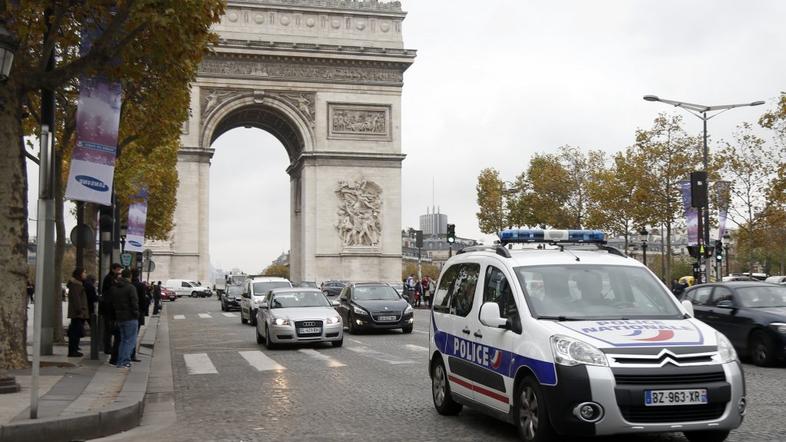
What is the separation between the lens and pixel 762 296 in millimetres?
16312

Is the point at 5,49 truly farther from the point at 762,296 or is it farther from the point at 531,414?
the point at 762,296

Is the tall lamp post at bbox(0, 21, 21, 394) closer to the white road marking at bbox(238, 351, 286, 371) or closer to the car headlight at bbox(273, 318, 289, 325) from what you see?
the white road marking at bbox(238, 351, 286, 371)

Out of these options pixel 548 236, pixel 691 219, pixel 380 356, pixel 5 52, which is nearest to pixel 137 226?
pixel 380 356

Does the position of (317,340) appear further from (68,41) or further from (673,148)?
(673,148)

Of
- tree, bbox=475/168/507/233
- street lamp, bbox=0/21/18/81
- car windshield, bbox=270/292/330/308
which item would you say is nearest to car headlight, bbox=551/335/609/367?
street lamp, bbox=0/21/18/81

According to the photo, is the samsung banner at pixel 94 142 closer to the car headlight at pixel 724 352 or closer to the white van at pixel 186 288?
the car headlight at pixel 724 352

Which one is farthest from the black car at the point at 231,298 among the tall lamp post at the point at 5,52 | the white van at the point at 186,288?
the tall lamp post at the point at 5,52

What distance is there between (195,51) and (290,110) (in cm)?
4096

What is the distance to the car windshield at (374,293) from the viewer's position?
83.1 feet

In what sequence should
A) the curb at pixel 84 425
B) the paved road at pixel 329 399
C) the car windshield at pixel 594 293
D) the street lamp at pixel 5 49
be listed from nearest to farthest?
the car windshield at pixel 594 293
the curb at pixel 84 425
the paved road at pixel 329 399
the street lamp at pixel 5 49

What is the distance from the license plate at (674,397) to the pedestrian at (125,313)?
9.67m

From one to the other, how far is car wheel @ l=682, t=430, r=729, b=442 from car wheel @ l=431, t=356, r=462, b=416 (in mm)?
2618

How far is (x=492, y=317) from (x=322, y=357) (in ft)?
33.4

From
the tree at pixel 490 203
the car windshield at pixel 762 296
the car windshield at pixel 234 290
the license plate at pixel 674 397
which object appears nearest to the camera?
the license plate at pixel 674 397
